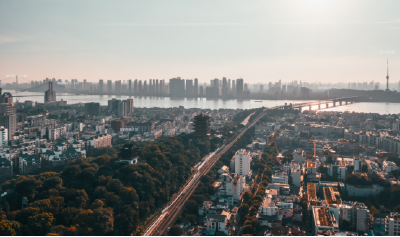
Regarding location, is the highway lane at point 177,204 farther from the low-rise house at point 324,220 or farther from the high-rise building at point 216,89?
the high-rise building at point 216,89

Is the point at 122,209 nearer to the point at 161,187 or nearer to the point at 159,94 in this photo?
the point at 161,187

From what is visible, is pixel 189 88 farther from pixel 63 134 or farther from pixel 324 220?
pixel 324 220

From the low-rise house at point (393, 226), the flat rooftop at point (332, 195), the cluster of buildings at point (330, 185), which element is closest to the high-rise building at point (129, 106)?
the cluster of buildings at point (330, 185)

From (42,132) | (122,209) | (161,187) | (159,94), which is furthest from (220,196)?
(159,94)

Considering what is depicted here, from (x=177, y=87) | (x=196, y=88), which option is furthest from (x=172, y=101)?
(x=196, y=88)

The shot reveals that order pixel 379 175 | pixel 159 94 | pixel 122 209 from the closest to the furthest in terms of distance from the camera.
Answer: pixel 122 209 < pixel 379 175 < pixel 159 94
